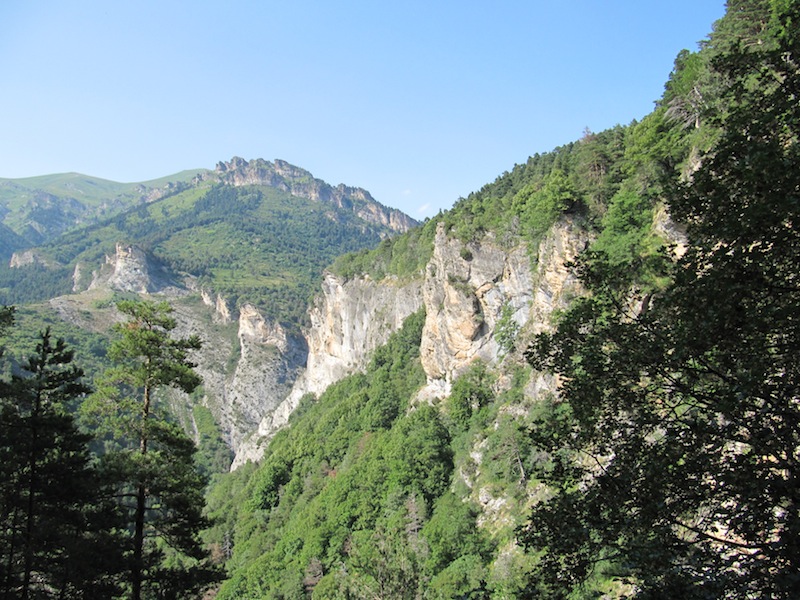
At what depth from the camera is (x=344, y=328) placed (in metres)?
111

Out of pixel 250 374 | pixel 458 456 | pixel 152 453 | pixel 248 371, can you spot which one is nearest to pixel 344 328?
pixel 250 374

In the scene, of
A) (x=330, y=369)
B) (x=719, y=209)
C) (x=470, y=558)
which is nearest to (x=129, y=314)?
(x=719, y=209)

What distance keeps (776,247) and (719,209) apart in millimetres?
1077

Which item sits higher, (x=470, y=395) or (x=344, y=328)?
(x=344, y=328)

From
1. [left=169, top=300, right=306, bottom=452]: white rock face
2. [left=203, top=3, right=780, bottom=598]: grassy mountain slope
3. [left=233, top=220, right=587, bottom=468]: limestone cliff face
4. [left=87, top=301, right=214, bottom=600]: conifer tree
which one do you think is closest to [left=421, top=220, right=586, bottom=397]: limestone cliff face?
[left=233, top=220, right=587, bottom=468]: limestone cliff face

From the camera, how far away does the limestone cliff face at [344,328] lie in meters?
91.4

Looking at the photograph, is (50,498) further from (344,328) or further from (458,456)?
(344,328)

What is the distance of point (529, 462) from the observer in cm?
3716

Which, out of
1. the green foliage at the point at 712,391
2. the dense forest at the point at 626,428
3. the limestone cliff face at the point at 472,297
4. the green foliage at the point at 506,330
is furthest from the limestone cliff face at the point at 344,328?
the green foliage at the point at 712,391

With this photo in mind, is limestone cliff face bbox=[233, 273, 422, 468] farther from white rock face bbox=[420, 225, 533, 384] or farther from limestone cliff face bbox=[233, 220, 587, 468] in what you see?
white rock face bbox=[420, 225, 533, 384]

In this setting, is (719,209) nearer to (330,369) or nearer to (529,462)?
(529,462)

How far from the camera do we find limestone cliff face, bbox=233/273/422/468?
91.4 m

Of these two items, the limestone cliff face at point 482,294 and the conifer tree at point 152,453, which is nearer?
the conifer tree at point 152,453

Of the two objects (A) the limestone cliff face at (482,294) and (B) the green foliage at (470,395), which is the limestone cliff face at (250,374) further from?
(B) the green foliage at (470,395)
